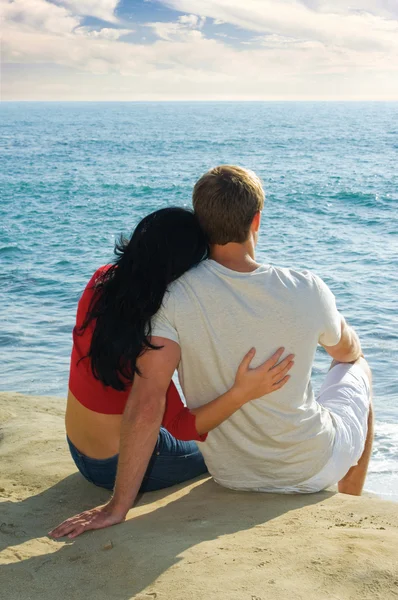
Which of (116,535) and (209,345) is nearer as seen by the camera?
(116,535)

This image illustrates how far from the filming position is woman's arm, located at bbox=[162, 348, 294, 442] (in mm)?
2760

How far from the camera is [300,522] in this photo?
2756mm

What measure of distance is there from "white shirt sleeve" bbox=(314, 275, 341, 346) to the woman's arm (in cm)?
20

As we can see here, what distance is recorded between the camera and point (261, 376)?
2.75 meters

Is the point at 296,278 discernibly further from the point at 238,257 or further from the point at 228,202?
the point at 228,202

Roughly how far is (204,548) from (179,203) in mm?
17777

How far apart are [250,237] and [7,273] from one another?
9071mm

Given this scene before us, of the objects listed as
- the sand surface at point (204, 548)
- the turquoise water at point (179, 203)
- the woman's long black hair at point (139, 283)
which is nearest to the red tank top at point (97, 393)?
the woman's long black hair at point (139, 283)

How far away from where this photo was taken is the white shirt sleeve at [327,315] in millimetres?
2809

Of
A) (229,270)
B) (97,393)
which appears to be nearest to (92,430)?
(97,393)

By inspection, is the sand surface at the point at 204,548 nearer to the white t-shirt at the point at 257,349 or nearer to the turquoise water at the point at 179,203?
the white t-shirt at the point at 257,349

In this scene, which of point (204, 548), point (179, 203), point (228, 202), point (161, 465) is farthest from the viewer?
point (179, 203)

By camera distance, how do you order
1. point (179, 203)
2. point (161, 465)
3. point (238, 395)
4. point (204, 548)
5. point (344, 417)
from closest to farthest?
point (204, 548)
point (238, 395)
point (344, 417)
point (161, 465)
point (179, 203)

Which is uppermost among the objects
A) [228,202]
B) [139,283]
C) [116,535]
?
[228,202]
